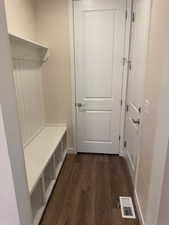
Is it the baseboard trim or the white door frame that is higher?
the white door frame

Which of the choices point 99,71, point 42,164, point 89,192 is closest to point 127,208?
point 89,192

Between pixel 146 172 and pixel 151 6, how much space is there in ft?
4.89

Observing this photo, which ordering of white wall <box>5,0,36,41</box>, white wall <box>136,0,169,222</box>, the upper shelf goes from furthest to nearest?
white wall <box>5,0,36,41</box>
the upper shelf
white wall <box>136,0,169,222</box>

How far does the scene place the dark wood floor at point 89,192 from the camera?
164 cm

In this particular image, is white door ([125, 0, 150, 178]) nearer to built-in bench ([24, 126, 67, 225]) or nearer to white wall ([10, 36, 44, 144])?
built-in bench ([24, 126, 67, 225])

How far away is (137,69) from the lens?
1.93 m

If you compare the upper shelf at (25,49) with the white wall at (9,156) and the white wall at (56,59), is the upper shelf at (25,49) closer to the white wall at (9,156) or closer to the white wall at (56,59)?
the white wall at (56,59)

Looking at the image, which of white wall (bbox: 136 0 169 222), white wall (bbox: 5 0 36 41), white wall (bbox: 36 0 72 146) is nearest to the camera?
white wall (bbox: 136 0 169 222)

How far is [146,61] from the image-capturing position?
1.54 metres

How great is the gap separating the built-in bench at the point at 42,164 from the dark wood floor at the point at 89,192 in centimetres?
10

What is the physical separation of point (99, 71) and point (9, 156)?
199cm

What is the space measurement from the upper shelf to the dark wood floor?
1713 millimetres

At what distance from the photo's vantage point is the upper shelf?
1618 millimetres

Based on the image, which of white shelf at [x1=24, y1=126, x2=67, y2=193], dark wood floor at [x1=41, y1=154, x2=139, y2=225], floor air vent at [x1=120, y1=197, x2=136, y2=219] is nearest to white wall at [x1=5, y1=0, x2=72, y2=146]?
white shelf at [x1=24, y1=126, x2=67, y2=193]
